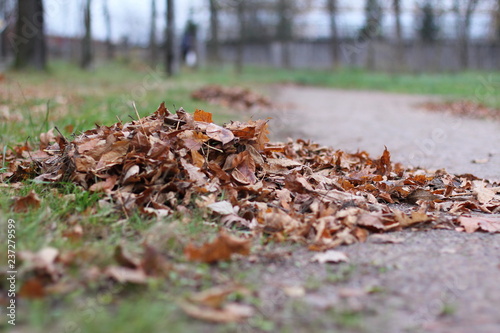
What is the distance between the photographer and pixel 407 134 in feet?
22.9

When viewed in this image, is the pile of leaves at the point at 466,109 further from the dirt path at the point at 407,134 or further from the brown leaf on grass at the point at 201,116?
the brown leaf on grass at the point at 201,116

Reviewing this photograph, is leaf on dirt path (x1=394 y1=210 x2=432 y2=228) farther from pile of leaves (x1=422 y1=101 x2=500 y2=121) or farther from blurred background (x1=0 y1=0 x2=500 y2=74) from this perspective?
blurred background (x1=0 y1=0 x2=500 y2=74)

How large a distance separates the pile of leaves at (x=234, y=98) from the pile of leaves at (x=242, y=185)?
604 centimetres

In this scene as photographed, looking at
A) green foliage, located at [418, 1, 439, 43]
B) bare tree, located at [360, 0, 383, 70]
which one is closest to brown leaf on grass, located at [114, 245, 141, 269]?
bare tree, located at [360, 0, 383, 70]

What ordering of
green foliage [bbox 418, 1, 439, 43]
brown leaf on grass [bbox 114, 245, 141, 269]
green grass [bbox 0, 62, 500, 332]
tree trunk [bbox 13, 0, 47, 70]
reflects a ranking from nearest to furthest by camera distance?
1. green grass [bbox 0, 62, 500, 332]
2. brown leaf on grass [bbox 114, 245, 141, 269]
3. tree trunk [bbox 13, 0, 47, 70]
4. green foliage [bbox 418, 1, 439, 43]

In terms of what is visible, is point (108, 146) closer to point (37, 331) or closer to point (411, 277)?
point (37, 331)

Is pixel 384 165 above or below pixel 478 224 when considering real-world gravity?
above

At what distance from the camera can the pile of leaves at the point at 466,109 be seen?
981 centimetres

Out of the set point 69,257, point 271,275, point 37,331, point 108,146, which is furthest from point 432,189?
point 37,331

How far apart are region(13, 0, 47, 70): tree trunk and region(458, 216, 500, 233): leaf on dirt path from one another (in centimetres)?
1277

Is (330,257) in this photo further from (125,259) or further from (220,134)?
(220,134)

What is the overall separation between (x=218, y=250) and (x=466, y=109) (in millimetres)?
9920

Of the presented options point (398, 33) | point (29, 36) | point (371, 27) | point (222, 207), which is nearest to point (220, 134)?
point (222, 207)

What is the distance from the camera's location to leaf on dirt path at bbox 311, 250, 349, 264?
2.13 meters
